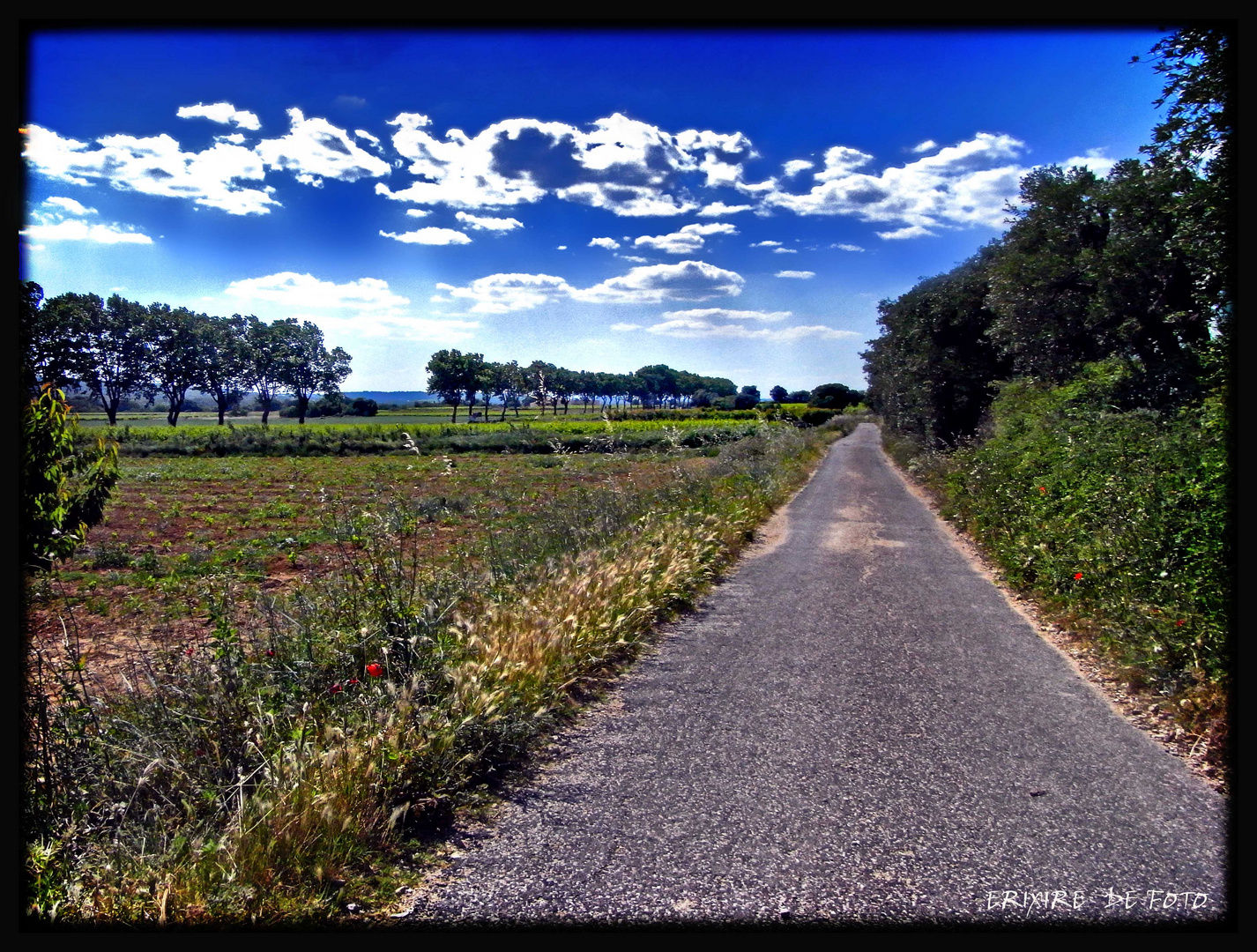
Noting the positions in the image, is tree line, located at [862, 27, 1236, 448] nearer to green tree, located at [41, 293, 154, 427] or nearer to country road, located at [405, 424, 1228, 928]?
country road, located at [405, 424, 1228, 928]

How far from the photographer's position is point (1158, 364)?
13148 mm

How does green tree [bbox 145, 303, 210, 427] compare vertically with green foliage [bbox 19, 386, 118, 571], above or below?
above

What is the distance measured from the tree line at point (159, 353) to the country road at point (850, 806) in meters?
3.06

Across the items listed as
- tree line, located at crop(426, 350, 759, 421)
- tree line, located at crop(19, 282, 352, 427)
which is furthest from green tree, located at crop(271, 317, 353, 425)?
tree line, located at crop(426, 350, 759, 421)

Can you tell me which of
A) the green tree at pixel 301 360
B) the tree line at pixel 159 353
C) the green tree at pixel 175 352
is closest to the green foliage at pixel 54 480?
the tree line at pixel 159 353

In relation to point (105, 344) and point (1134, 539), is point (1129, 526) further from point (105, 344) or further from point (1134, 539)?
point (105, 344)

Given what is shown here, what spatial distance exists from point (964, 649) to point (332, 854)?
216 inches

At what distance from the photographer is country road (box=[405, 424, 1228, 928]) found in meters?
2.98

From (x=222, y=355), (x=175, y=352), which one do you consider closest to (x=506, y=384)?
(x=175, y=352)

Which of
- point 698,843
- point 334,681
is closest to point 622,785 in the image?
point 698,843

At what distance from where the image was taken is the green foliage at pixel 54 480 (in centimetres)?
319

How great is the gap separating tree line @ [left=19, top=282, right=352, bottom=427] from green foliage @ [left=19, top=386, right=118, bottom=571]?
0.14 metres

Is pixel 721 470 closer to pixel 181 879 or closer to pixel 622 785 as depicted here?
pixel 622 785

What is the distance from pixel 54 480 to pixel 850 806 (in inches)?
160
